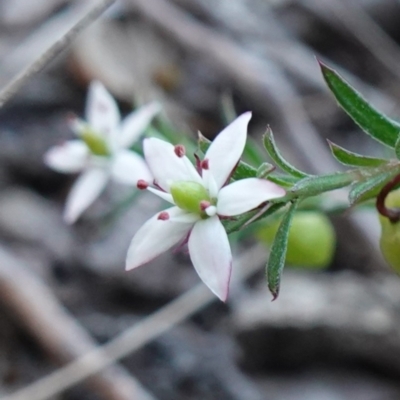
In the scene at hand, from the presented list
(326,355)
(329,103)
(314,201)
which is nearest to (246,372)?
(326,355)

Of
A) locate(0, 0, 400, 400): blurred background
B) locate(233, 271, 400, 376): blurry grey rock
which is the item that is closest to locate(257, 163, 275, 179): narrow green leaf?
locate(0, 0, 400, 400): blurred background

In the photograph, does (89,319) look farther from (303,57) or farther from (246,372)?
(303,57)

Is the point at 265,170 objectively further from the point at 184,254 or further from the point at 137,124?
the point at 184,254

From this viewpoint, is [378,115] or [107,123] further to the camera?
[107,123]

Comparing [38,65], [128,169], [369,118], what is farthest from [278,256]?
[128,169]

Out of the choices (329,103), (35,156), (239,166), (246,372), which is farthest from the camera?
(329,103)

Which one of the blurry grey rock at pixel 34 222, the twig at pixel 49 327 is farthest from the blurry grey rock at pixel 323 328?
the blurry grey rock at pixel 34 222

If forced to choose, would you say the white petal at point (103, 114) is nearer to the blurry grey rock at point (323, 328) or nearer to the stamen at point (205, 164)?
the stamen at point (205, 164)

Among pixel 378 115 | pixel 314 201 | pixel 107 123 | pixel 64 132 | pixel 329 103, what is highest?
pixel 378 115
